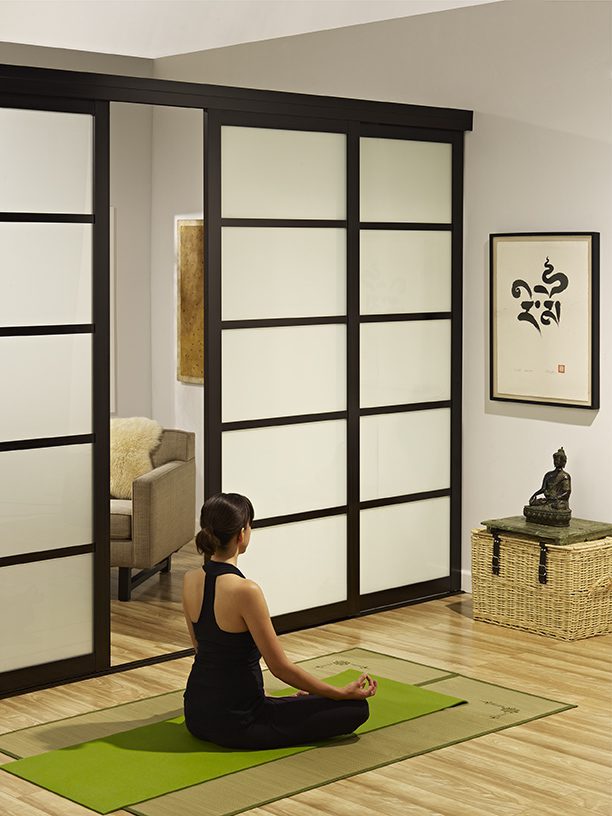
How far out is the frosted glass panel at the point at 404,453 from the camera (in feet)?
18.7

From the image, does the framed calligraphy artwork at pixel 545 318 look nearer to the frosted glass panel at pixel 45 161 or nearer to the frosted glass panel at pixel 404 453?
the frosted glass panel at pixel 404 453

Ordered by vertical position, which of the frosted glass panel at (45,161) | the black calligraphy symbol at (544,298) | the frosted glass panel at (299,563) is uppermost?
the frosted glass panel at (45,161)

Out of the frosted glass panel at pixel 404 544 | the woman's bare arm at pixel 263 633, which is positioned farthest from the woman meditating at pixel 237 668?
the frosted glass panel at pixel 404 544

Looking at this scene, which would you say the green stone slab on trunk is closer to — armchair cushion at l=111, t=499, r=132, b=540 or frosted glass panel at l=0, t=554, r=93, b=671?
armchair cushion at l=111, t=499, r=132, b=540

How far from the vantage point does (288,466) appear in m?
5.38

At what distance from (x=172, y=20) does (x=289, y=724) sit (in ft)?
15.0

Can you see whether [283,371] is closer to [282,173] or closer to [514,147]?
[282,173]

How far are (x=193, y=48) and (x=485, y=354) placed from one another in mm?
2697

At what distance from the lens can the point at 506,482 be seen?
5.92 metres

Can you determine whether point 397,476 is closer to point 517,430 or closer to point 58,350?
point 517,430

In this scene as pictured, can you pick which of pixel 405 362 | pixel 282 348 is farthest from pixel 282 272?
pixel 405 362

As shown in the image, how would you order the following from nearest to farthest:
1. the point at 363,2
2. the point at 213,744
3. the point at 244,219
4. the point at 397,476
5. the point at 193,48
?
the point at 213,744 < the point at 244,219 < the point at 397,476 < the point at 363,2 < the point at 193,48

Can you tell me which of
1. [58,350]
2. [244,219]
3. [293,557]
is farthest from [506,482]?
[58,350]

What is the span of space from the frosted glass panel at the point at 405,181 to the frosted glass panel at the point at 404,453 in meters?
0.89
